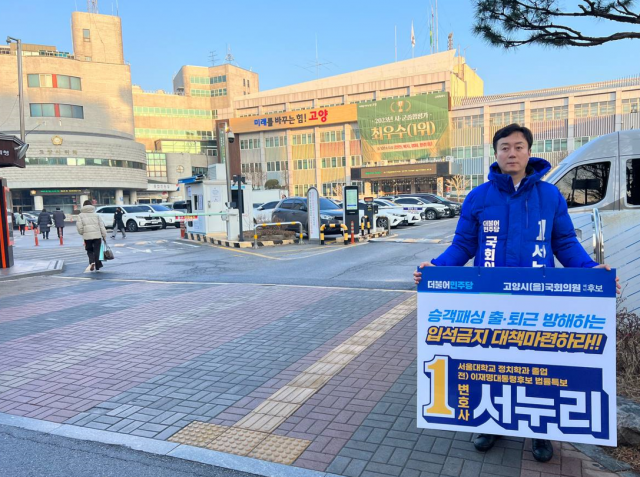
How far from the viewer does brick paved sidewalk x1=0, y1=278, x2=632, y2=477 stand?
11.1 feet

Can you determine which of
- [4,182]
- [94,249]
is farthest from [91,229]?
[4,182]

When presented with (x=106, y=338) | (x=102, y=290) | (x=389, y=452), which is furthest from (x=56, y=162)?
(x=389, y=452)

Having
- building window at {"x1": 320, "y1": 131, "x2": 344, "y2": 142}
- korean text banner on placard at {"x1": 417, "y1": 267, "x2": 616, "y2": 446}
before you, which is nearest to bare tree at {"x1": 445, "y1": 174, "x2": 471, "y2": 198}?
building window at {"x1": 320, "y1": 131, "x2": 344, "y2": 142}

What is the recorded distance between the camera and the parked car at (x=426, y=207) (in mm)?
30969

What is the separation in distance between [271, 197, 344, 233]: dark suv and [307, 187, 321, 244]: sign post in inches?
42.4

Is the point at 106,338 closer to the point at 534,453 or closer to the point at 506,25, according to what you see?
the point at 534,453

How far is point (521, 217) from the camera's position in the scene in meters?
3.15

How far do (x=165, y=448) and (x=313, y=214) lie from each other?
15.0 meters

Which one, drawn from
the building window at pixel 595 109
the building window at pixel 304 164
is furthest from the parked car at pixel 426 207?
the building window at pixel 304 164

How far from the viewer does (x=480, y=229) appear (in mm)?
3324

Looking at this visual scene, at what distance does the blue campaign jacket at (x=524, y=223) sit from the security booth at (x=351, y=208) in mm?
13821

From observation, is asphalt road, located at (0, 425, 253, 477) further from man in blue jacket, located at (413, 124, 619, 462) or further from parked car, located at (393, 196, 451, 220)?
parked car, located at (393, 196, 451, 220)

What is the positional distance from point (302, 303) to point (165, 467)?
4.95 meters

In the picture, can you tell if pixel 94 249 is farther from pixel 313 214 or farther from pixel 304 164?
pixel 304 164
